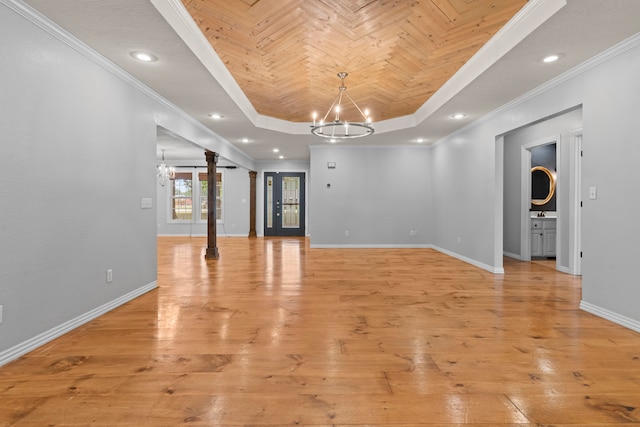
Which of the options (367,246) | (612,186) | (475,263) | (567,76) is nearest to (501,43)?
(567,76)

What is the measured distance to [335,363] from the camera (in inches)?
84.6

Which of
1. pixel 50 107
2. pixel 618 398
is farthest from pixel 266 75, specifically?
pixel 618 398

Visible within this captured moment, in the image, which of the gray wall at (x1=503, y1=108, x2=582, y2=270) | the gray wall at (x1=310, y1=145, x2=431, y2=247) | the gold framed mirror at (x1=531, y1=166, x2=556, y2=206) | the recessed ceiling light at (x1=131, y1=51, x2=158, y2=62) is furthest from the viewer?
the gray wall at (x1=310, y1=145, x2=431, y2=247)

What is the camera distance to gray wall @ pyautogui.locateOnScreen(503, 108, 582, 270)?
5238 mm

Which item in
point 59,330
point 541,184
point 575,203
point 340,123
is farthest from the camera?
point 541,184

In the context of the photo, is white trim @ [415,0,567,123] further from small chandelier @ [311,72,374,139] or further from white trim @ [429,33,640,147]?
small chandelier @ [311,72,374,139]

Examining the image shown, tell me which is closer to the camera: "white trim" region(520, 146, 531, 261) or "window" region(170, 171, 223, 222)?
"white trim" region(520, 146, 531, 261)

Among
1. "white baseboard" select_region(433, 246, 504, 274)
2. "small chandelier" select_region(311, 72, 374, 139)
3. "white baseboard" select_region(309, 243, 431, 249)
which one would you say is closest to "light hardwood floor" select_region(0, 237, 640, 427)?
"white baseboard" select_region(433, 246, 504, 274)

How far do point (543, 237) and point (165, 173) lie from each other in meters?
9.62

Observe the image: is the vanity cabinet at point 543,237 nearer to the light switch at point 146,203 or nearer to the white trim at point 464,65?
the white trim at point 464,65

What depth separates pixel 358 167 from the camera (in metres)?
7.86

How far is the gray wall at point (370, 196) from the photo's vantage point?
7.84 metres

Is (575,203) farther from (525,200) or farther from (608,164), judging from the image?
(608,164)

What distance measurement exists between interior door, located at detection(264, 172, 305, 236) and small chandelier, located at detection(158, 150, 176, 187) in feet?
9.48
